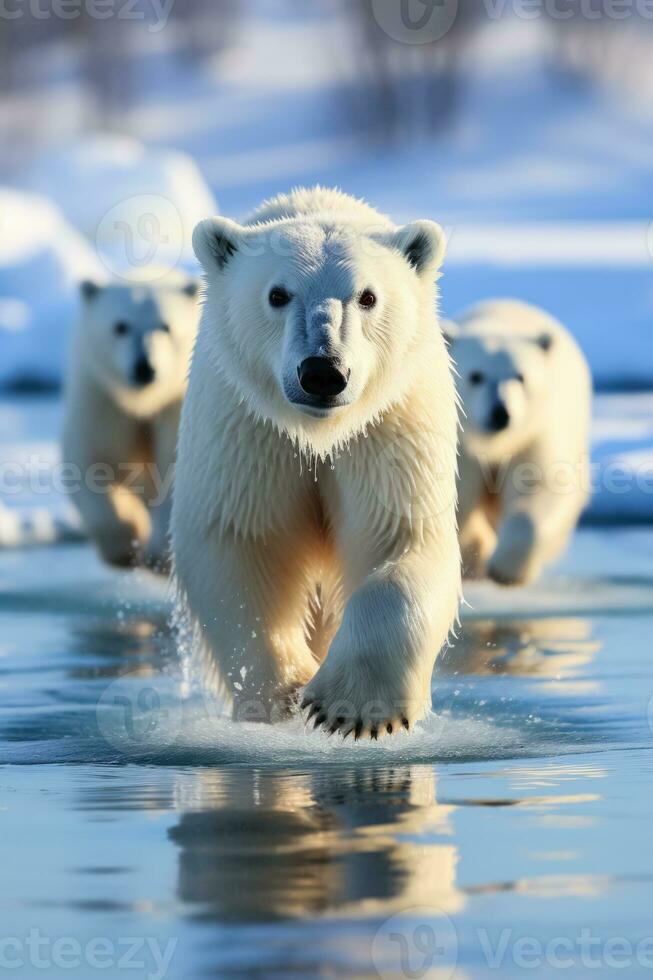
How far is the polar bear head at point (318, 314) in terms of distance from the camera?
434 centimetres

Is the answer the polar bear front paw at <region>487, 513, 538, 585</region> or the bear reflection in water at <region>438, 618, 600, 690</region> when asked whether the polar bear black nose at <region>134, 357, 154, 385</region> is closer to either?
the polar bear front paw at <region>487, 513, 538, 585</region>

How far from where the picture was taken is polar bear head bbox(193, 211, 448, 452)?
434cm

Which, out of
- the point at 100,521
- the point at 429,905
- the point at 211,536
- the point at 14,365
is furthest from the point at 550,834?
the point at 14,365

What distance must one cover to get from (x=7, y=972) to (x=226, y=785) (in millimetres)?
1336

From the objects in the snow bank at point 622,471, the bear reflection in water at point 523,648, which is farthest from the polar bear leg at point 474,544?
the snow bank at point 622,471

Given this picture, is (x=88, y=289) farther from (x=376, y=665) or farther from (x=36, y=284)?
(x=36, y=284)

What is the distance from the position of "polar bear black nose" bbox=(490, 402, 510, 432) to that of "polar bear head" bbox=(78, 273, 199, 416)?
1.24 meters

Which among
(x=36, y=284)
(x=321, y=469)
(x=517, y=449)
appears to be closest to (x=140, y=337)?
(x=517, y=449)

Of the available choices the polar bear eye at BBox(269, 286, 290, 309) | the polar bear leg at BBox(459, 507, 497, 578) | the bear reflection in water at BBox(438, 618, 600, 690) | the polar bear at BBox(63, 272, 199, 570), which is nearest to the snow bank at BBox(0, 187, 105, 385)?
the polar bear at BBox(63, 272, 199, 570)

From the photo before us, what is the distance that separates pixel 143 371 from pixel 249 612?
3370 millimetres

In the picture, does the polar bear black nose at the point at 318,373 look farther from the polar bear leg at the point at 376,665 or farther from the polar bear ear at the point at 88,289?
the polar bear ear at the point at 88,289

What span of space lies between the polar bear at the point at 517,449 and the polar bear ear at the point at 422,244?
3.13 m

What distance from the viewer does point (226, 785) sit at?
4258mm

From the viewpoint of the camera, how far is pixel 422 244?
4.75 metres
